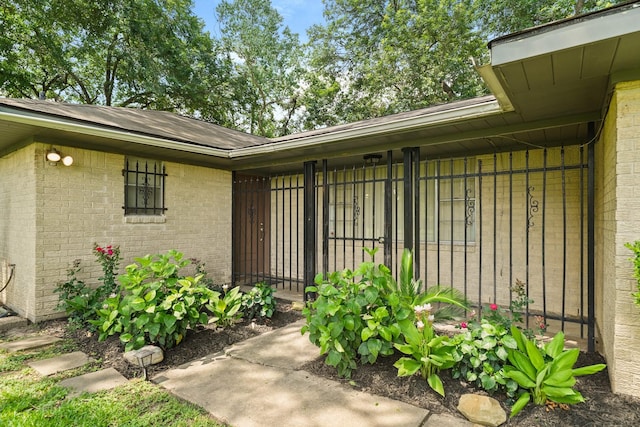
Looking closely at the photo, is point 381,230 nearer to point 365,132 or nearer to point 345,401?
point 365,132

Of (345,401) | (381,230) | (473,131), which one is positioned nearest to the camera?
(345,401)

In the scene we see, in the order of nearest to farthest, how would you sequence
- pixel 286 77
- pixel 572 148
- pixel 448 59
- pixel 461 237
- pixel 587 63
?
1. pixel 587 63
2. pixel 572 148
3. pixel 461 237
4. pixel 448 59
5. pixel 286 77

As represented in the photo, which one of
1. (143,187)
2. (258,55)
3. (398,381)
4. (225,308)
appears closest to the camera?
(398,381)

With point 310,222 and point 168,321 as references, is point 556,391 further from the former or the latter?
point 310,222

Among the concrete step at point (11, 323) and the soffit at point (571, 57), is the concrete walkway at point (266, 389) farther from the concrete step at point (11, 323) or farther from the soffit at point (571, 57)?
the soffit at point (571, 57)

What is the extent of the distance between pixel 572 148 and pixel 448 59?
337 inches

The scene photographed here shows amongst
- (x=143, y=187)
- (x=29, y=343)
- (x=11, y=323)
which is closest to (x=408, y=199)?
(x=143, y=187)

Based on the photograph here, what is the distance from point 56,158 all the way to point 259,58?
44.5ft

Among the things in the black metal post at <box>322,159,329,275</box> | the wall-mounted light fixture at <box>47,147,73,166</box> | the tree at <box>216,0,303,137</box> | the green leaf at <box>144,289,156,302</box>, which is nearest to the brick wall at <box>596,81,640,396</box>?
the black metal post at <box>322,159,329,275</box>

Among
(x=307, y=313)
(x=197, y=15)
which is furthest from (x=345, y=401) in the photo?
(x=197, y=15)

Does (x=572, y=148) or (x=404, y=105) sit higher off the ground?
(x=404, y=105)

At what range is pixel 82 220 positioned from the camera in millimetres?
4574

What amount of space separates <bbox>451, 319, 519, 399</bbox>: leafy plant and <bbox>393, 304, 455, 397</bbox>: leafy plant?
0.08 meters

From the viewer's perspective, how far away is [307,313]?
3031mm
